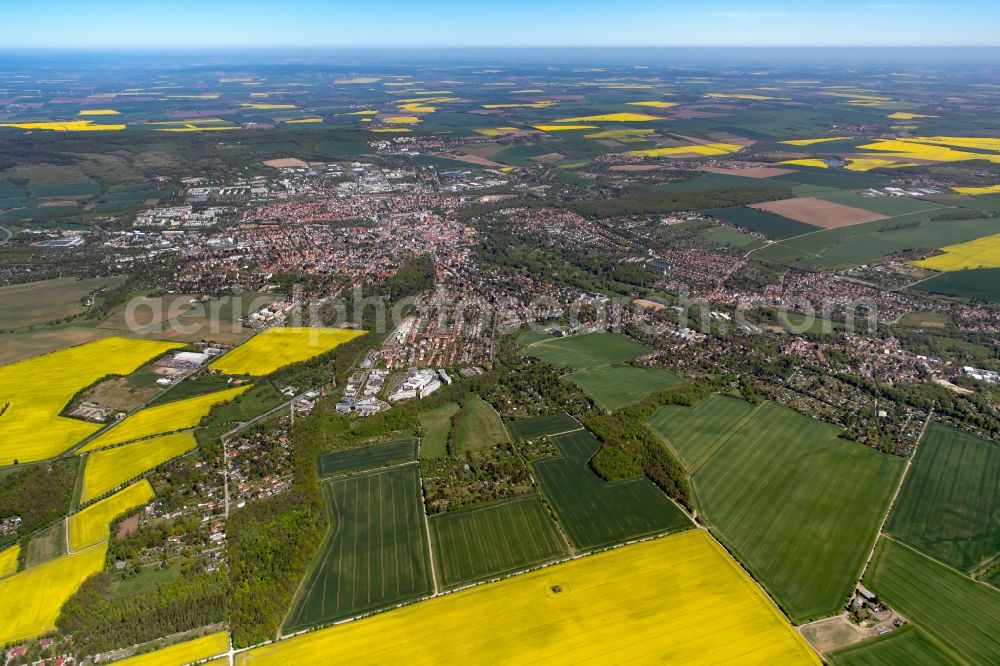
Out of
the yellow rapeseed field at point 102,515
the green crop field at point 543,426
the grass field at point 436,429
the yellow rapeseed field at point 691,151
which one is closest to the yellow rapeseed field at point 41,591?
the yellow rapeseed field at point 102,515

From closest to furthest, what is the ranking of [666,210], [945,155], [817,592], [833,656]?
[833,656] → [817,592] → [666,210] → [945,155]

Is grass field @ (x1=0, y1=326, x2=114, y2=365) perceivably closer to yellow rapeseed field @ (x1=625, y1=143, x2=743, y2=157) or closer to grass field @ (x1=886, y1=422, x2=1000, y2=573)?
grass field @ (x1=886, y1=422, x2=1000, y2=573)

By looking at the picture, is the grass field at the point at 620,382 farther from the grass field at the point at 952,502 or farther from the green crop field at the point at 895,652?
the green crop field at the point at 895,652

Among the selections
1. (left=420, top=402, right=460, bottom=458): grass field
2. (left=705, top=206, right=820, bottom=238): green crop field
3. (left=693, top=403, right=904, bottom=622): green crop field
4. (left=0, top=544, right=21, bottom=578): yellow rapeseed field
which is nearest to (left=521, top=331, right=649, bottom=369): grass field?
(left=420, top=402, right=460, bottom=458): grass field

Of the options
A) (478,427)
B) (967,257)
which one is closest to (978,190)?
(967,257)

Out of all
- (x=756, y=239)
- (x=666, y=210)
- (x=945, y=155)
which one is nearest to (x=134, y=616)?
(x=756, y=239)

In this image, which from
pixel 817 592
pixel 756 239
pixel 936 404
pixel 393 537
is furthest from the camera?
pixel 756 239

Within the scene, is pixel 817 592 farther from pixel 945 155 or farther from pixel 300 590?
pixel 945 155

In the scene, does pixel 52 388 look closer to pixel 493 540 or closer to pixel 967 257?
pixel 493 540
